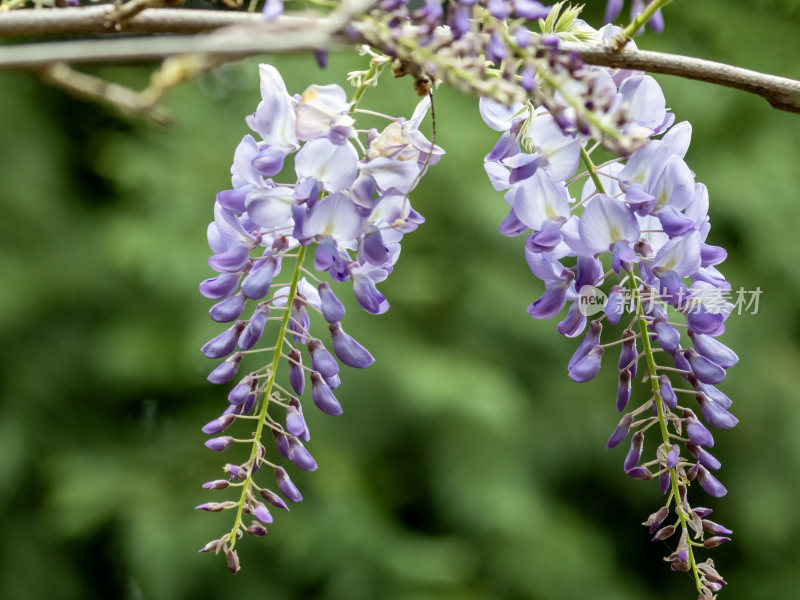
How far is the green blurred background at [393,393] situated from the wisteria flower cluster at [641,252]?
150cm

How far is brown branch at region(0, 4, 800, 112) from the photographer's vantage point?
0.29 meters

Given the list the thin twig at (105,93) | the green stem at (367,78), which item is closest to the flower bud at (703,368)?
the green stem at (367,78)

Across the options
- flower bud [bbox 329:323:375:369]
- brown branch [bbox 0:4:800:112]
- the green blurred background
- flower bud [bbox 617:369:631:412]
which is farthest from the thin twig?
the green blurred background

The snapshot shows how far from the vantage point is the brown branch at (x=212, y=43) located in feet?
0.96

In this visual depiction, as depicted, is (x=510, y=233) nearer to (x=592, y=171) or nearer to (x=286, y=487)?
(x=592, y=171)

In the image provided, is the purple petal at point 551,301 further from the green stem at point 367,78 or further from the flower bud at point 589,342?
the green stem at point 367,78

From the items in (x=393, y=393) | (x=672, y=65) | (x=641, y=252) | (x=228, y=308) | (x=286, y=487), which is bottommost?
(x=393, y=393)

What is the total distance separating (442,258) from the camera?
2.58 m

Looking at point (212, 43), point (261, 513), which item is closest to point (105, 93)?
point (212, 43)

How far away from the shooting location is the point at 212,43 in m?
0.32

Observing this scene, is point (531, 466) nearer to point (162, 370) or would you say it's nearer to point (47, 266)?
point (162, 370)

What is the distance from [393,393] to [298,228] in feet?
5.75

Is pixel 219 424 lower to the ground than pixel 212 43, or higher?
lower

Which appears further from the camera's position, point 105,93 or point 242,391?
point 242,391
